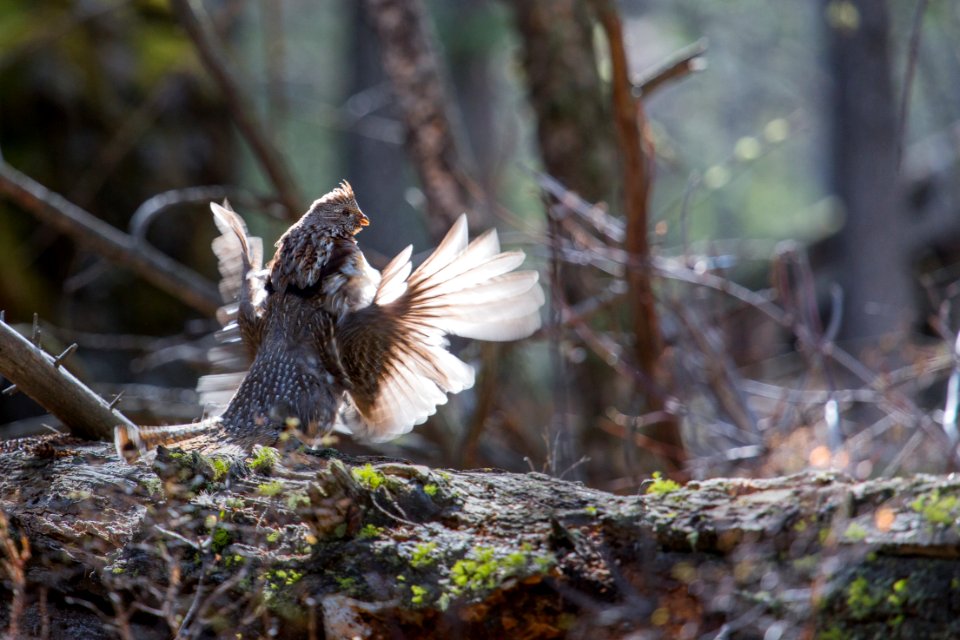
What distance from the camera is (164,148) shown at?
9.48m

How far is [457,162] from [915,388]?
339 centimetres

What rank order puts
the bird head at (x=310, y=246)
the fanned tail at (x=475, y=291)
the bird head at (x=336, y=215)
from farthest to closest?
1. the bird head at (x=336, y=215)
2. the bird head at (x=310, y=246)
3. the fanned tail at (x=475, y=291)

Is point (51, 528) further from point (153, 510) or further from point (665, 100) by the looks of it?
point (665, 100)

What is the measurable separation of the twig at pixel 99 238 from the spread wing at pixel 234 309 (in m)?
1.62

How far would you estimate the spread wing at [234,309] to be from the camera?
419 centimetres

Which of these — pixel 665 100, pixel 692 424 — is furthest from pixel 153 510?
pixel 665 100

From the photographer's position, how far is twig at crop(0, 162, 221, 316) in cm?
564

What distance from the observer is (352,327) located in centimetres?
385

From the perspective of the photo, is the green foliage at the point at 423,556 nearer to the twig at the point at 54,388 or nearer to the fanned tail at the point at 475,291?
the fanned tail at the point at 475,291

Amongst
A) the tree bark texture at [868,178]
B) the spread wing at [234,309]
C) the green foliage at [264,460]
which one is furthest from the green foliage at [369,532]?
the tree bark texture at [868,178]

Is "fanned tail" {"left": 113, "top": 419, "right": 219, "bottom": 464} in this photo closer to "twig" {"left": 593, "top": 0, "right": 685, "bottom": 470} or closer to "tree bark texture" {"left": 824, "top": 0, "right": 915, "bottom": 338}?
"twig" {"left": 593, "top": 0, "right": 685, "bottom": 470}

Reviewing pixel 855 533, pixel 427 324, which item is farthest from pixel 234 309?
pixel 855 533

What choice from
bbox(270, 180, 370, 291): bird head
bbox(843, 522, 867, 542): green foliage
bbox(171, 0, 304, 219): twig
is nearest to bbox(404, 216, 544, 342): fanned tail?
bbox(270, 180, 370, 291): bird head

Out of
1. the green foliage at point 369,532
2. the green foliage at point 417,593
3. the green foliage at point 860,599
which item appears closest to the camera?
the green foliage at point 860,599
